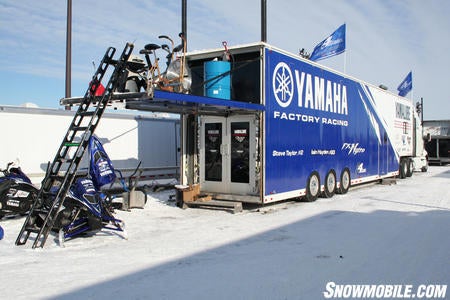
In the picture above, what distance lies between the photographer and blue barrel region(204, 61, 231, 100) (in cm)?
945

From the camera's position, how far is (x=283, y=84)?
10000mm

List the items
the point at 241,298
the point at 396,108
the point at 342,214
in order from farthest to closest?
→ the point at 396,108
the point at 342,214
the point at 241,298

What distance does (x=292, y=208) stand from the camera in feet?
33.5

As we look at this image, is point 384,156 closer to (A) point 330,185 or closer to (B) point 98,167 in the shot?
(A) point 330,185

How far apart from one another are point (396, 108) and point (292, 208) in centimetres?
981

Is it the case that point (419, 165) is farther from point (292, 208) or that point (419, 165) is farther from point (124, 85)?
point (124, 85)

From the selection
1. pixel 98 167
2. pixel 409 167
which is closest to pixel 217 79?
pixel 98 167

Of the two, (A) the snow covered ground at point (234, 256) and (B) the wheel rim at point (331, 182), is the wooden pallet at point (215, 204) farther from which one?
(B) the wheel rim at point (331, 182)

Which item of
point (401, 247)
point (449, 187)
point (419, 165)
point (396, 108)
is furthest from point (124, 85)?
point (419, 165)

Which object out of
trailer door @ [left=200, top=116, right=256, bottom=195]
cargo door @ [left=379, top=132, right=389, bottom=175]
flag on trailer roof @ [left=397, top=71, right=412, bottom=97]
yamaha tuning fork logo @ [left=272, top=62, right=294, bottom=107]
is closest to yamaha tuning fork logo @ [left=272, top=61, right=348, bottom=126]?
yamaha tuning fork logo @ [left=272, top=62, right=294, bottom=107]

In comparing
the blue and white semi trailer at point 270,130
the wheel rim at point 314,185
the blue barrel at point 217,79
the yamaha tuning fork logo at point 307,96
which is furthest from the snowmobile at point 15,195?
the wheel rim at point 314,185

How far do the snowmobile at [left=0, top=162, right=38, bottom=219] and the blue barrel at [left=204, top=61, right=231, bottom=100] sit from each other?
407 centimetres

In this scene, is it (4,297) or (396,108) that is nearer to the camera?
(4,297)

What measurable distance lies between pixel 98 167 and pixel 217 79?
3.08 meters
